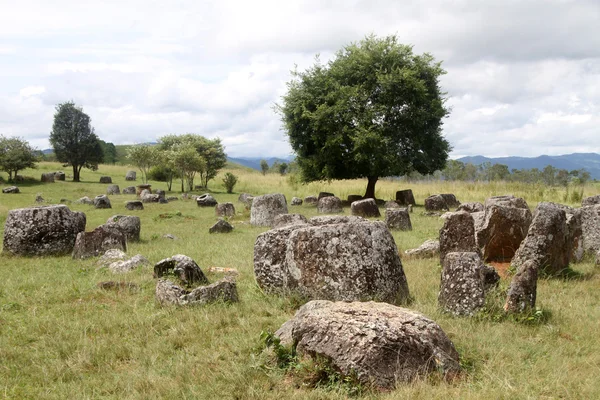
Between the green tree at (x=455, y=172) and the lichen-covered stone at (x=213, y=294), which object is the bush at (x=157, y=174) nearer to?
the lichen-covered stone at (x=213, y=294)

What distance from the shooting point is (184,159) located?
48.0 meters

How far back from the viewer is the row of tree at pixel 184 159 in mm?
48344

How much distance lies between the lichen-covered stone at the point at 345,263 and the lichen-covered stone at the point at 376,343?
6.82ft

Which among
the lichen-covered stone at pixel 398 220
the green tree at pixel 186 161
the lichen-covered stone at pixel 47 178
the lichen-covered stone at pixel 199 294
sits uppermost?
the green tree at pixel 186 161

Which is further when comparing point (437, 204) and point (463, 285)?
point (437, 204)

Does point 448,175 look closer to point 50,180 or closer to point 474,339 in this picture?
point 50,180

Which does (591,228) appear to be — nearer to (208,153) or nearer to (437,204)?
(437,204)

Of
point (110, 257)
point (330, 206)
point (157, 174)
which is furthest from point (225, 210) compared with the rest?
point (157, 174)

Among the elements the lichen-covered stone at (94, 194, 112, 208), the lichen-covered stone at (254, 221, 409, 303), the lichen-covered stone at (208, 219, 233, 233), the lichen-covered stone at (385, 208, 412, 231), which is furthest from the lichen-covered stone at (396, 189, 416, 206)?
the lichen-covered stone at (254, 221, 409, 303)

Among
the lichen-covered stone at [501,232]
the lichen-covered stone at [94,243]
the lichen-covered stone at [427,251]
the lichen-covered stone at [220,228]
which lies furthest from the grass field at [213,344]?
the lichen-covered stone at [220,228]

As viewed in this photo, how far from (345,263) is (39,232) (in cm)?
1082

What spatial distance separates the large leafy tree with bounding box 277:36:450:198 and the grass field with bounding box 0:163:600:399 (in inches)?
933

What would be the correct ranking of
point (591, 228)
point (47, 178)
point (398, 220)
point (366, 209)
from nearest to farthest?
point (591, 228)
point (398, 220)
point (366, 209)
point (47, 178)

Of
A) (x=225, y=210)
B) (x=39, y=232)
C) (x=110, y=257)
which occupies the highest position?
(x=39, y=232)
